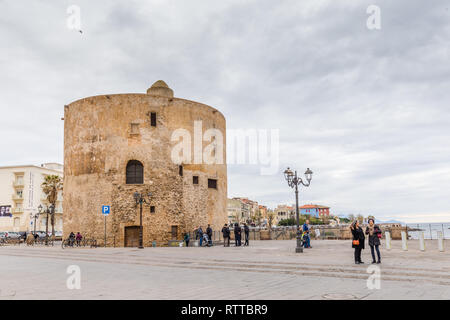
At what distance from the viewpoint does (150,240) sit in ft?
90.3

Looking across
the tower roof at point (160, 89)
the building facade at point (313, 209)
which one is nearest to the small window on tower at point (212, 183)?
the tower roof at point (160, 89)

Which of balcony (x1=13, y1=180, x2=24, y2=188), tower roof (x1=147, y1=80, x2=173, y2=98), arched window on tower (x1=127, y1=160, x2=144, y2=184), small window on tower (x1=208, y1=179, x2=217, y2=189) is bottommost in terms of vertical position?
small window on tower (x1=208, y1=179, x2=217, y2=189)

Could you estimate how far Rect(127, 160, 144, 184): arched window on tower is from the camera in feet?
92.4

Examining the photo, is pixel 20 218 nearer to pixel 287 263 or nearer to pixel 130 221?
pixel 130 221

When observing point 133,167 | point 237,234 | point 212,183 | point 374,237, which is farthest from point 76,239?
point 374,237

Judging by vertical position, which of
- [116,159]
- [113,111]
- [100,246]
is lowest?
[100,246]

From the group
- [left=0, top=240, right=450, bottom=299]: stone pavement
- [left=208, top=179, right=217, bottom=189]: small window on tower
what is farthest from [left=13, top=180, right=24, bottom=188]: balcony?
[left=0, top=240, right=450, bottom=299]: stone pavement

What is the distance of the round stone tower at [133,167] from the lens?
27.6 metres

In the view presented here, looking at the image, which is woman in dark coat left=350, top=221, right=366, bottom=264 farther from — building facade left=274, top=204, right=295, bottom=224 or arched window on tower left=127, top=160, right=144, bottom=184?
building facade left=274, top=204, right=295, bottom=224

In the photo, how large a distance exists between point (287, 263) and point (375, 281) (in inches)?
156

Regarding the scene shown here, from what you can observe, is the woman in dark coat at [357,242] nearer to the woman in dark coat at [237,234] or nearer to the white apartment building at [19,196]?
the woman in dark coat at [237,234]

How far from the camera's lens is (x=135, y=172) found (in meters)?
28.2
